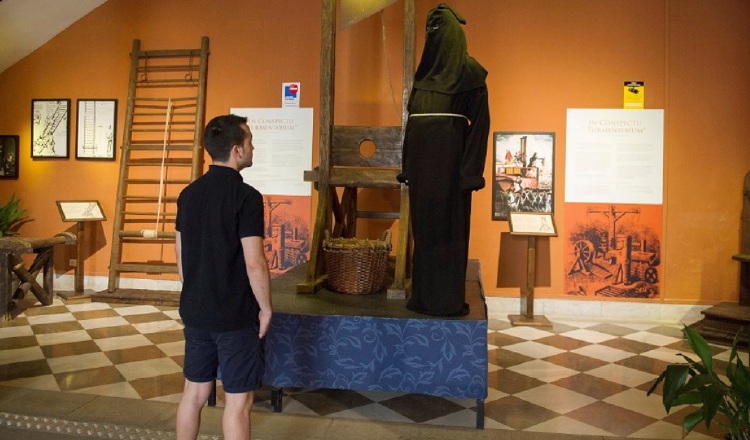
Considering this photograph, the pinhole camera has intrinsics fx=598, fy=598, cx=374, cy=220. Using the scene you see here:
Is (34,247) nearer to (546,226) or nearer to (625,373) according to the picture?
(546,226)

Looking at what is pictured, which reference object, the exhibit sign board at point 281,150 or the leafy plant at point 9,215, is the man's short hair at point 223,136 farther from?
the leafy plant at point 9,215

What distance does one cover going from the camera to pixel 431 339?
2775mm

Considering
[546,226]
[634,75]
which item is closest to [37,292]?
[546,226]

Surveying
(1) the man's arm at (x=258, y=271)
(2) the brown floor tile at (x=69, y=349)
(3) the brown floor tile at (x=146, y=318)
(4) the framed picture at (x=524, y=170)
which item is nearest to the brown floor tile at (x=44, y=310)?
(3) the brown floor tile at (x=146, y=318)

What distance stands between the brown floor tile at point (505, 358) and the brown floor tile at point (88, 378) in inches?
88.0

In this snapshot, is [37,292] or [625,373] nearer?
[625,373]

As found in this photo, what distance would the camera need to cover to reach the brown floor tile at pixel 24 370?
3.34 meters

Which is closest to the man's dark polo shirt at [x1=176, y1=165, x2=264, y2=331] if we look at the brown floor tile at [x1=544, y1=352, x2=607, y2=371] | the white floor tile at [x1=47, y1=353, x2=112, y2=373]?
the white floor tile at [x1=47, y1=353, x2=112, y2=373]

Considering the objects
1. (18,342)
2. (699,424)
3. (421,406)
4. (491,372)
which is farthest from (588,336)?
(18,342)

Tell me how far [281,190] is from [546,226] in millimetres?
2384

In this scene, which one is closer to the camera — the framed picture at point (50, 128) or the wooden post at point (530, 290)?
the wooden post at point (530, 290)

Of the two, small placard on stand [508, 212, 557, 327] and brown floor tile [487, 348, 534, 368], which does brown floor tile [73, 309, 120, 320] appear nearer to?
brown floor tile [487, 348, 534, 368]

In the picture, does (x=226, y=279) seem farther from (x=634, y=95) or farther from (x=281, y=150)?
(x=634, y=95)

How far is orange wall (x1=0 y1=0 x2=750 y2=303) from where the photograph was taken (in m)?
5.00
